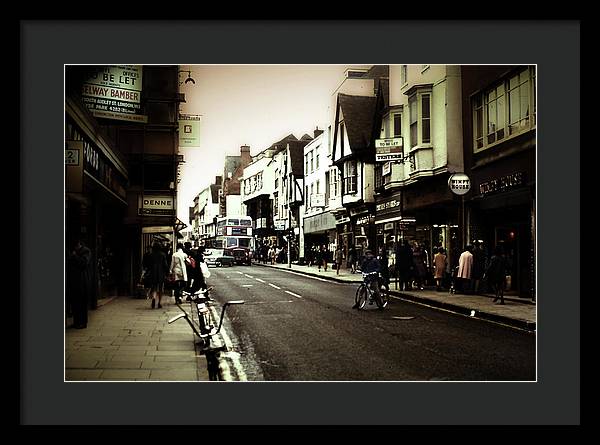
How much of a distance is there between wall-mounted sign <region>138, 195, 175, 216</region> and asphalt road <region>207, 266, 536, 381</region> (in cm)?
494

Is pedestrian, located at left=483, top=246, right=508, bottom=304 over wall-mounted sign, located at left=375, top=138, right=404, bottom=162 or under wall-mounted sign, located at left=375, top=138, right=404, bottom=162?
under

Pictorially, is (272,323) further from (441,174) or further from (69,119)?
(441,174)

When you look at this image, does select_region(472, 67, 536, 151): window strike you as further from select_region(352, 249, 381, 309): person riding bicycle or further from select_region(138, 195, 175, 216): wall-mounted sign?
select_region(138, 195, 175, 216): wall-mounted sign

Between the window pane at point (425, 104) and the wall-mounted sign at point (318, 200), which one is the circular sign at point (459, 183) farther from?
the wall-mounted sign at point (318, 200)

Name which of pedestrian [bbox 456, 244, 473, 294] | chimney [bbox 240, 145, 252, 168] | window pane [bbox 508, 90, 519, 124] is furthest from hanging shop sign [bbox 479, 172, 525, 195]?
chimney [bbox 240, 145, 252, 168]

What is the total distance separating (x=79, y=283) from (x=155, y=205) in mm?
8952

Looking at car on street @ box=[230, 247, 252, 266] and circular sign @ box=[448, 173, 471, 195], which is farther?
car on street @ box=[230, 247, 252, 266]

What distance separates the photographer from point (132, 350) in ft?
34.1

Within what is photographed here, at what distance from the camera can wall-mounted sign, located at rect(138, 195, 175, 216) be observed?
21.4 metres

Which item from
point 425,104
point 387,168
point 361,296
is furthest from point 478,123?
point 387,168
